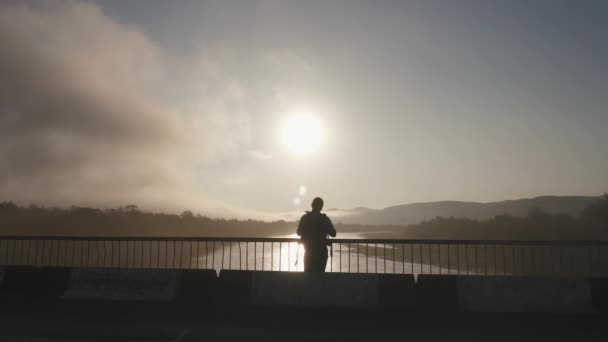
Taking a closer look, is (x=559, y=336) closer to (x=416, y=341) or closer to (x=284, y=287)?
(x=416, y=341)

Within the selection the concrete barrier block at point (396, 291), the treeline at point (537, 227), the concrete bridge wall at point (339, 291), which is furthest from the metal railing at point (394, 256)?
the treeline at point (537, 227)

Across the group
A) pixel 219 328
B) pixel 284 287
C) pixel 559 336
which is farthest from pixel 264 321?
pixel 559 336

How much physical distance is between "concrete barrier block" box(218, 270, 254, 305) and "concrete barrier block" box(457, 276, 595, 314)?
12.1 feet

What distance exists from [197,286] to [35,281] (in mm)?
3574

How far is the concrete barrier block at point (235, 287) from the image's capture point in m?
7.63

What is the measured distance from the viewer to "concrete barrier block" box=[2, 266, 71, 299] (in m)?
8.44

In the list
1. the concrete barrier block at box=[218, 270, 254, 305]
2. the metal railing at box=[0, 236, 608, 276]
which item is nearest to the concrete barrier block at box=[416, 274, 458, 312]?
the metal railing at box=[0, 236, 608, 276]

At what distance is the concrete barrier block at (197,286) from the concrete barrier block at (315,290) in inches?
31.7

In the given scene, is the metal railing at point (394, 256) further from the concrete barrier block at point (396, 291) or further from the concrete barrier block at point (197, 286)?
the concrete barrier block at point (396, 291)

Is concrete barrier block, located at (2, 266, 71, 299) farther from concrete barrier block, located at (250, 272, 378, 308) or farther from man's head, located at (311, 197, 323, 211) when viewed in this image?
man's head, located at (311, 197, 323, 211)

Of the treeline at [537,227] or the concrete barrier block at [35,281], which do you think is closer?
the concrete barrier block at [35,281]

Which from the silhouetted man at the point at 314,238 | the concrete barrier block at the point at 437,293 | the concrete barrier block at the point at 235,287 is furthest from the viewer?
the silhouetted man at the point at 314,238

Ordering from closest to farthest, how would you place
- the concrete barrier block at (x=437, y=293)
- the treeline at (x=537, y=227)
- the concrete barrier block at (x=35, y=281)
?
the concrete barrier block at (x=437, y=293) → the concrete barrier block at (x=35, y=281) → the treeline at (x=537, y=227)

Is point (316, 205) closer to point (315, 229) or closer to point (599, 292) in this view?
point (315, 229)
